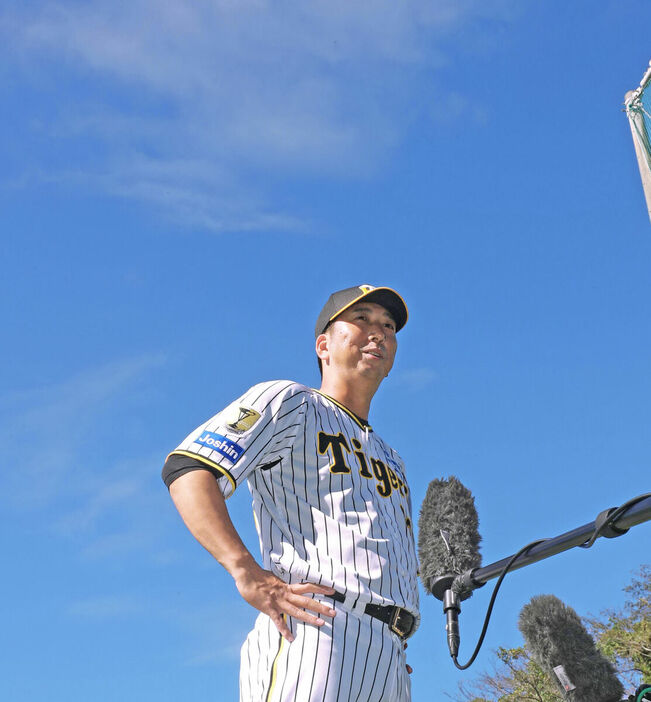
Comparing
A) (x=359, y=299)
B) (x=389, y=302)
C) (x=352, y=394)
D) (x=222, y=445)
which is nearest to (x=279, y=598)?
(x=222, y=445)

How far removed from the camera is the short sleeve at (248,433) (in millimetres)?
3367

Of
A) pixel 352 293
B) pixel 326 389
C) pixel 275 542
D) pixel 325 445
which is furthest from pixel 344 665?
pixel 352 293

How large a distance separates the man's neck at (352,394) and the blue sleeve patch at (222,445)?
3.26 ft

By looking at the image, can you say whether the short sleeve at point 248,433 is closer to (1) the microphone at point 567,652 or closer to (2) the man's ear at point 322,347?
(2) the man's ear at point 322,347

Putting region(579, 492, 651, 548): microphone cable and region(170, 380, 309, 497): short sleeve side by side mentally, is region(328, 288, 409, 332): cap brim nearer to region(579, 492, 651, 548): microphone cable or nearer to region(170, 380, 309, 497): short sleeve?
region(170, 380, 309, 497): short sleeve

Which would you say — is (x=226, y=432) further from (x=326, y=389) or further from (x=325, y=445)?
(x=326, y=389)

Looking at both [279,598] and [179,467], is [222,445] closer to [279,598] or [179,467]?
[179,467]

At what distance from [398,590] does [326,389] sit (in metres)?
1.26

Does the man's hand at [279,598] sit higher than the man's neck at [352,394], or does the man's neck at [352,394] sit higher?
the man's neck at [352,394]

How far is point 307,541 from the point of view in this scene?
349 cm

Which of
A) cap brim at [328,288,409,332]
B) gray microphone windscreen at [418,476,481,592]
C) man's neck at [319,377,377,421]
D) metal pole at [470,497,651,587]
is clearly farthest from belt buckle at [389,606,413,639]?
cap brim at [328,288,409,332]

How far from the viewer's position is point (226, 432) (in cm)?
346

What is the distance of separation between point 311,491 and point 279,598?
1.76 feet

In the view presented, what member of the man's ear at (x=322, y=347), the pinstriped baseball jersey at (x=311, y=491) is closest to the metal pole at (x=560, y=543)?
the pinstriped baseball jersey at (x=311, y=491)
